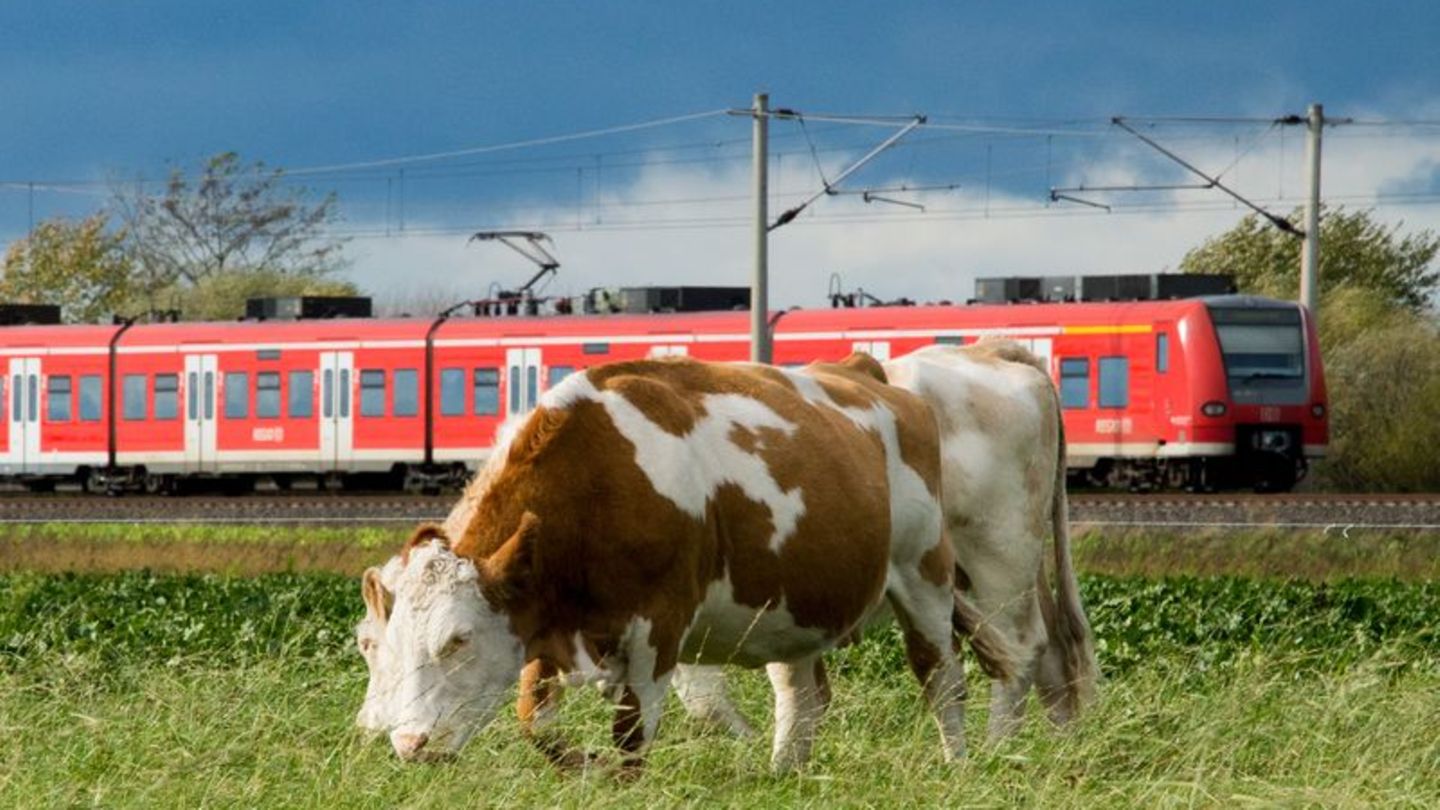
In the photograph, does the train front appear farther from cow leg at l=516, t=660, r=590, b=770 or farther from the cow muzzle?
the cow muzzle

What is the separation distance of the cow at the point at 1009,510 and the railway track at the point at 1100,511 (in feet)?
42.4

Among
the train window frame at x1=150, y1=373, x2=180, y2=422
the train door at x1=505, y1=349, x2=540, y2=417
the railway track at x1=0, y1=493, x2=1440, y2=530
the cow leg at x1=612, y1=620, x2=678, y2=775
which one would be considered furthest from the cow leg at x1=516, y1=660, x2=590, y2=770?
the train window frame at x1=150, y1=373, x2=180, y2=422

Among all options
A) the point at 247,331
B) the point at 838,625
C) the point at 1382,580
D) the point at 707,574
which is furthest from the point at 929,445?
the point at 247,331

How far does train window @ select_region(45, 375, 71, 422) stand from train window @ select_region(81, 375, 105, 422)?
33cm

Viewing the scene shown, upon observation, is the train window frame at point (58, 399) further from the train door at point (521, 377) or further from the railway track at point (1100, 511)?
the train door at point (521, 377)

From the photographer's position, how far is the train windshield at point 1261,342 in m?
34.6

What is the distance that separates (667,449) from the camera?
24.9 feet

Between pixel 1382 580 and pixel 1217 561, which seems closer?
pixel 1382 580

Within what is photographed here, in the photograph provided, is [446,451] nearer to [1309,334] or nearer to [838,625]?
[1309,334]

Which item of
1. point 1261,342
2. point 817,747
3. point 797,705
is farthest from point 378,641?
point 1261,342

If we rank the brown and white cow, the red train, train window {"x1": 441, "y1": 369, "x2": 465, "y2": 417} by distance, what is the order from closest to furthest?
1. the brown and white cow
2. the red train
3. train window {"x1": 441, "y1": 369, "x2": 465, "y2": 417}

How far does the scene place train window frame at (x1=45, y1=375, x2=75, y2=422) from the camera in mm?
43094

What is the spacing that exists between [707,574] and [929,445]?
1703 mm

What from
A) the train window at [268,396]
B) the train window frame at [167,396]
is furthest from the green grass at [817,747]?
the train window frame at [167,396]
